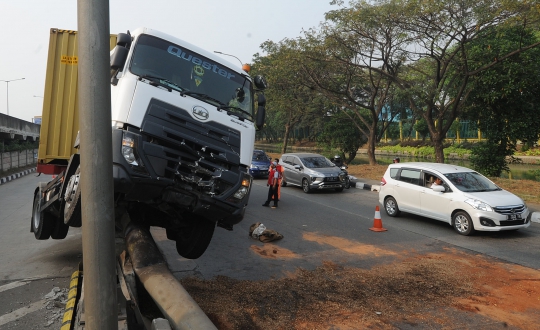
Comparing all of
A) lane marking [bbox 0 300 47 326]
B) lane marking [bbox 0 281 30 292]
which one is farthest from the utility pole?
lane marking [bbox 0 281 30 292]

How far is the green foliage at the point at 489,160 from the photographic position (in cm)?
1969

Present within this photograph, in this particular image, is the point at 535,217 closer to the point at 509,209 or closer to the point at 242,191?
the point at 509,209

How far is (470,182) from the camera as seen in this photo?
36.5 feet

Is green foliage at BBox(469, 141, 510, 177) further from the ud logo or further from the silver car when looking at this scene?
the ud logo

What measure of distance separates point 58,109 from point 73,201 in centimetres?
331

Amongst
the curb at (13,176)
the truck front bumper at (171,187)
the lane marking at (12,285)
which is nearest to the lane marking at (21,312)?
the lane marking at (12,285)

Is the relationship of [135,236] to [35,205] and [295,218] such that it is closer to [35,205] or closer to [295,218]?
[35,205]

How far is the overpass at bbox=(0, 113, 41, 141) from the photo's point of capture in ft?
82.5

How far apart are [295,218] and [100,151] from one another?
9876 millimetres

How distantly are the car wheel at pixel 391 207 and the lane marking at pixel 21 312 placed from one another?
937cm

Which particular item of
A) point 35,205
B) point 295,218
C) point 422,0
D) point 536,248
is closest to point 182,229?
point 35,205

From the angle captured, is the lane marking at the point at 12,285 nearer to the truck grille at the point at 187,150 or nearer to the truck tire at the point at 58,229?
the truck tire at the point at 58,229

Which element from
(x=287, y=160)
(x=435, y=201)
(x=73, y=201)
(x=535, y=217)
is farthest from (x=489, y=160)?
(x=73, y=201)

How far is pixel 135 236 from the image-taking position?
545 centimetres
